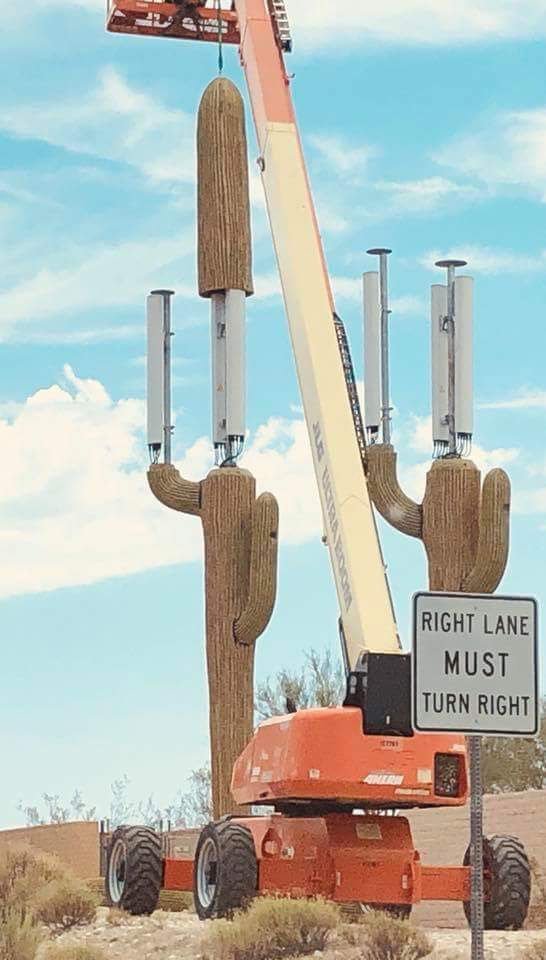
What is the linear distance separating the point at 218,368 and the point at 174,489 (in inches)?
72.1

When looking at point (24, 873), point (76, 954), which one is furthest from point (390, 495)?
point (76, 954)

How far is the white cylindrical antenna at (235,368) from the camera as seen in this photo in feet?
97.1

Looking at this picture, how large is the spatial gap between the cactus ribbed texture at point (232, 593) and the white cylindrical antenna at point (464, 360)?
3315 millimetres

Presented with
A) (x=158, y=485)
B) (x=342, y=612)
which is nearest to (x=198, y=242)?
(x=158, y=485)

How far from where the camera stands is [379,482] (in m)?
30.1

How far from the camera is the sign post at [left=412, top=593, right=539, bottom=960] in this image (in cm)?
1136

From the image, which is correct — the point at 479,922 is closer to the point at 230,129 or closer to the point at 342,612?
the point at 342,612

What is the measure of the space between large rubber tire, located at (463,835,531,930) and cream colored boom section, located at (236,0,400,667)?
2600 mm

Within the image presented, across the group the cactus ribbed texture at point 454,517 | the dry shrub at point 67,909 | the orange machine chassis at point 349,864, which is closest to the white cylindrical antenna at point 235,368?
the cactus ribbed texture at point 454,517

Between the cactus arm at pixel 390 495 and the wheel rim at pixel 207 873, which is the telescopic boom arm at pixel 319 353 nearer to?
the wheel rim at pixel 207 873

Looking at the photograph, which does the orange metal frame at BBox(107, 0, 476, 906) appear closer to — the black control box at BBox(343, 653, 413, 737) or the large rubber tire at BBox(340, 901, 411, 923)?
the large rubber tire at BBox(340, 901, 411, 923)

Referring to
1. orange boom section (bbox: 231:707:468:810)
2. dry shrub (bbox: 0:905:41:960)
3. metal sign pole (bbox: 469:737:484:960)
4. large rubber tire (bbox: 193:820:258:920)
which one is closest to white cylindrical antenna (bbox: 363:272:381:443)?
large rubber tire (bbox: 193:820:258:920)

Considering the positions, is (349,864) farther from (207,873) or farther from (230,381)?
(230,381)

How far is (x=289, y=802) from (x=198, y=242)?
445 inches
